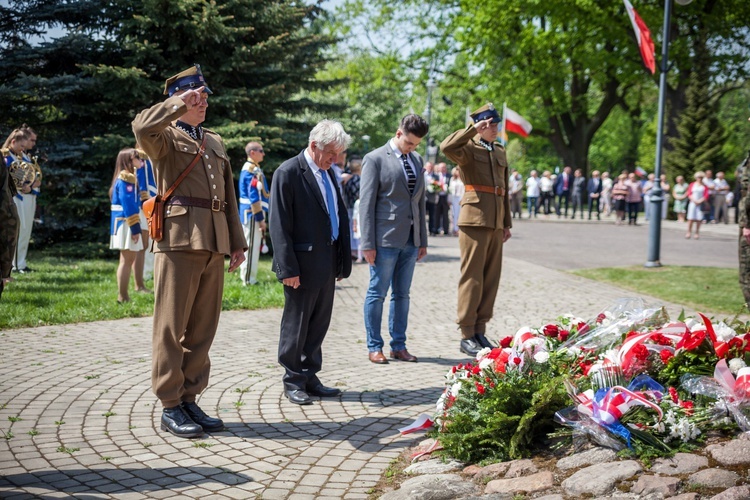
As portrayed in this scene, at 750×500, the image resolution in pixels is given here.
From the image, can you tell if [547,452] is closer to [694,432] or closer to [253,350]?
[694,432]

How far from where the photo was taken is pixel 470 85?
3756 centimetres

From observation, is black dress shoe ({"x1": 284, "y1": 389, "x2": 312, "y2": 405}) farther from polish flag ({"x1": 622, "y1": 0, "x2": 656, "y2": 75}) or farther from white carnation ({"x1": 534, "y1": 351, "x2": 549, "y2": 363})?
polish flag ({"x1": 622, "y1": 0, "x2": 656, "y2": 75})

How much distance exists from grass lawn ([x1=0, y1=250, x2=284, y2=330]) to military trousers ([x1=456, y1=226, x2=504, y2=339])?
359 cm

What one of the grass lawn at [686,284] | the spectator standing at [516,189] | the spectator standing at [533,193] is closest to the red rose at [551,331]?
the grass lawn at [686,284]

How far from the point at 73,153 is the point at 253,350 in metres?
9.08

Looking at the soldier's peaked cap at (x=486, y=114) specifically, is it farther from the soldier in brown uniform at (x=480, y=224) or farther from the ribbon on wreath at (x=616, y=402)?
the ribbon on wreath at (x=616, y=402)

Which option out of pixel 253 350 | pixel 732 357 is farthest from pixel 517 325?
pixel 732 357

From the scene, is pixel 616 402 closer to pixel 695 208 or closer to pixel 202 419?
pixel 202 419

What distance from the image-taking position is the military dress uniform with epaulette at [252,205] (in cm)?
1127

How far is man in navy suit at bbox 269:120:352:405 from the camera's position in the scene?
566 centimetres

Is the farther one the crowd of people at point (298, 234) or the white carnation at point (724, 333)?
the crowd of people at point (298, 234)

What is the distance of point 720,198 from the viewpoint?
29.6 metres

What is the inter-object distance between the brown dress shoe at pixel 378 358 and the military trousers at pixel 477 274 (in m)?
0.86

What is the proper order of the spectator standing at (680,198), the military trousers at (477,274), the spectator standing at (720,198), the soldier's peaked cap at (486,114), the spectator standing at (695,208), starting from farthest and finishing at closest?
the spectator standing at (720,198)
the spectator standing at (680,198)
the spectator standing at (695,208)
the military trousers at (477,274)
the soldier's peaked cap at (486,114)
